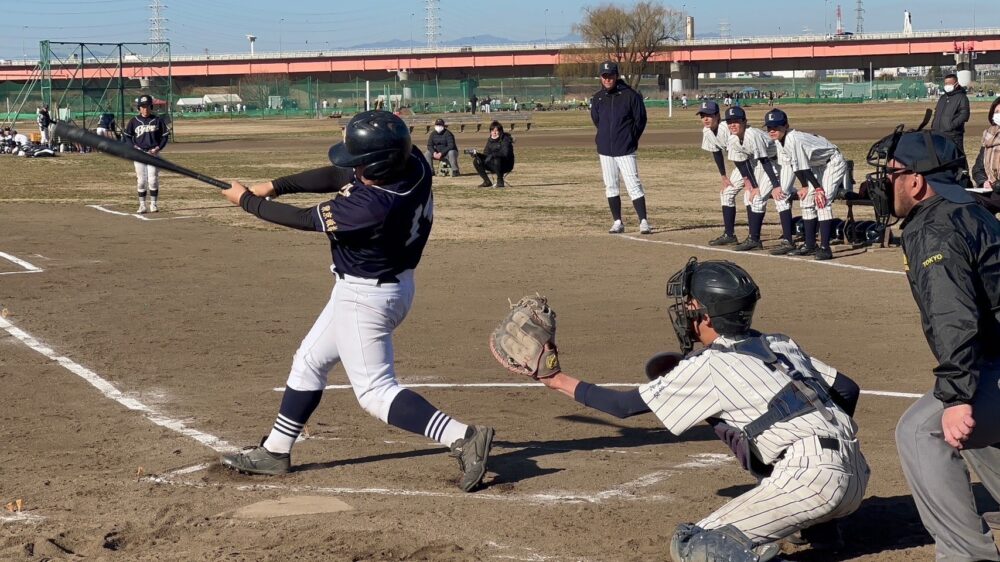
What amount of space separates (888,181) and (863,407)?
328cm

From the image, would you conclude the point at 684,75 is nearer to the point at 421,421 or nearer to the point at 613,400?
the point at 421,421

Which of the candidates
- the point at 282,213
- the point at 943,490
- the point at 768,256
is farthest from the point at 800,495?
the point at 768,256

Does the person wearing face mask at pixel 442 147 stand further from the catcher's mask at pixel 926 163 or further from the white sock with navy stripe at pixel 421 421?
the catcher's mask at pixel 926 163

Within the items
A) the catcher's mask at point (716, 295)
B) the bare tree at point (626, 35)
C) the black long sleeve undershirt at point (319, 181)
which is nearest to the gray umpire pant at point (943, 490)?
the catcher's mask at point (716, 295)

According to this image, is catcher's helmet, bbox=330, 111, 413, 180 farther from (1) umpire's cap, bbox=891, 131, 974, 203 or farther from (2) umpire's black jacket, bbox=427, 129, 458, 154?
(2) umpire's black jacket, bbox=427, 129, 458, 154

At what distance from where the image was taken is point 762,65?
123500 millimetres

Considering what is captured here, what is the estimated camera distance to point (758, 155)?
1466 centimetres

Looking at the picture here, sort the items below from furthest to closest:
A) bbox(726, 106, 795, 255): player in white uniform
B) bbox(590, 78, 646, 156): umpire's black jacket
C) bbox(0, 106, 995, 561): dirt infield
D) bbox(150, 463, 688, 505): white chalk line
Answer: bbox(590, 78, 646, 156): umpire's black jacket → bbox(726, 106, 795, 255): player in white uniform → bbox(150, 463, 688, 505): white chalk line → bbox(0, 106, 995, 561): dirt infield

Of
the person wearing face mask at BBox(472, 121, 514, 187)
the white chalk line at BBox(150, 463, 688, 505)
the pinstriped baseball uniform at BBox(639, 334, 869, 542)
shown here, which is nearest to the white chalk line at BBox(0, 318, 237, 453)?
the white chalk line at BBox(150, 463, 688, 505)

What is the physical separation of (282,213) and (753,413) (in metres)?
2.44

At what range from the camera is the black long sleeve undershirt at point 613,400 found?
491 centimetres

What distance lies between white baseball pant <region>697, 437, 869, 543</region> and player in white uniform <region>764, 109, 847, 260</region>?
9602 millimetres

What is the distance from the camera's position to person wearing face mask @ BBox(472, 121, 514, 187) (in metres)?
25.0

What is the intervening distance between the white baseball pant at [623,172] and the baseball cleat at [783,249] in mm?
2242
